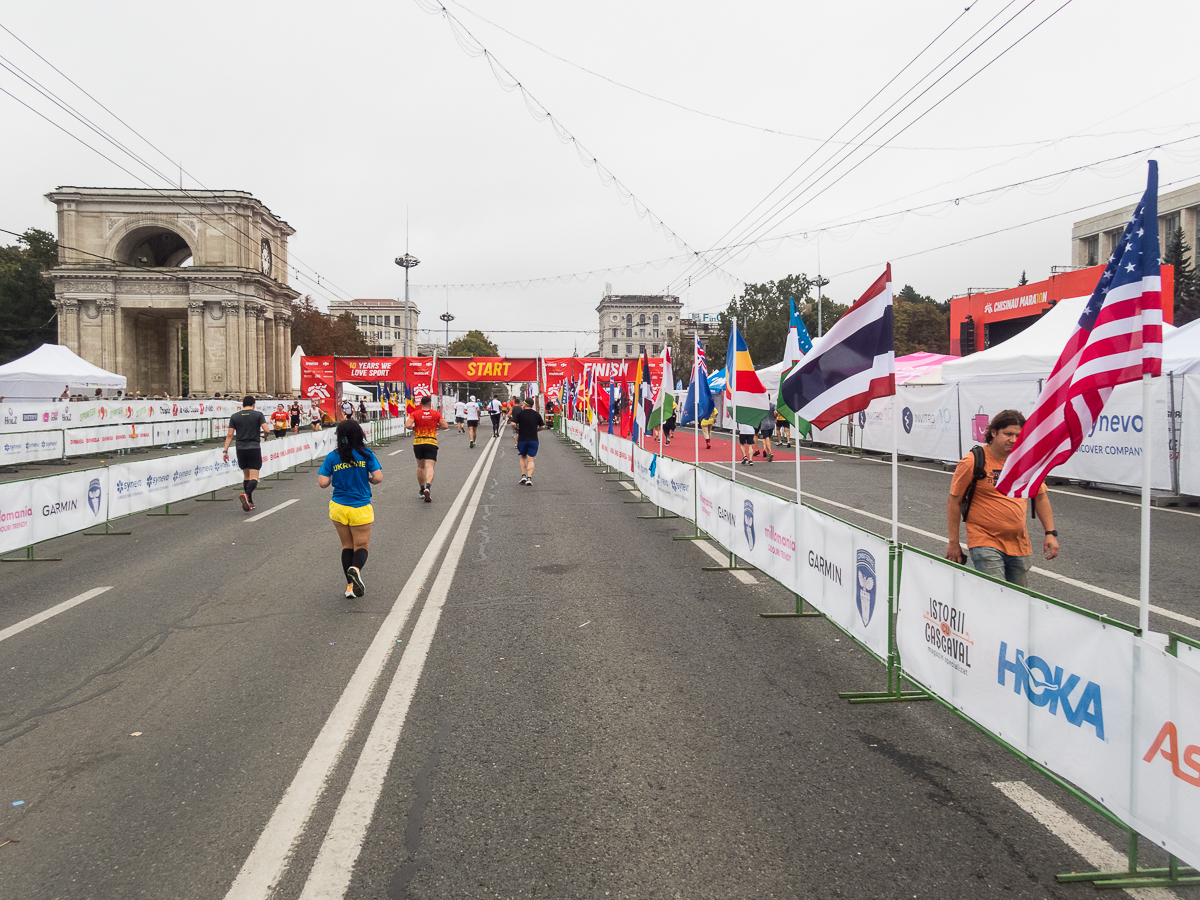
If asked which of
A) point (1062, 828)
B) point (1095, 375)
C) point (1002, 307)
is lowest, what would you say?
point (1062, 828)

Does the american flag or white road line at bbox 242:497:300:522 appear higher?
the american flag

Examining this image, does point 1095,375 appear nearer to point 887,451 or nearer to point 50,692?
point 50,692

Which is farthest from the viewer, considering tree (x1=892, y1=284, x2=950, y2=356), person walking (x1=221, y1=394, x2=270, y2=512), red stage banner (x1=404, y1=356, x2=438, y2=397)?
tree (x1=892, y1=284, x2=950, y2=356)

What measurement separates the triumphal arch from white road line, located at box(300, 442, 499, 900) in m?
58.3

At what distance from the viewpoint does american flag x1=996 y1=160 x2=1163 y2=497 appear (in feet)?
11.0

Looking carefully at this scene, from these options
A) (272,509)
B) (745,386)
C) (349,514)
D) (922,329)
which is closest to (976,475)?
(349,514)

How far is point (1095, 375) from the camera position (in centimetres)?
359

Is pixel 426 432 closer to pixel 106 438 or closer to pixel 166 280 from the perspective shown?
pixel 106 438

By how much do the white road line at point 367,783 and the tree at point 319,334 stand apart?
84.4m

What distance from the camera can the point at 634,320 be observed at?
142000 millimetres

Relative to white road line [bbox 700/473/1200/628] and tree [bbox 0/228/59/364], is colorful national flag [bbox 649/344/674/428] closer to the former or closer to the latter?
white road line [bbox 700/473/1200/628]

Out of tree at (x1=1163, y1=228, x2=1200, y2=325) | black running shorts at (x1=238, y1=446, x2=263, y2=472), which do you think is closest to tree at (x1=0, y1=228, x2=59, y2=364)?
black running shorts at (x1=238, y1=446, x2=263, y2=472)

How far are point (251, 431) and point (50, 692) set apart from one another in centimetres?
911

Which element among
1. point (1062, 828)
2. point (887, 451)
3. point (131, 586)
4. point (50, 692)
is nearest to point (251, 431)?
point (131, 586)
